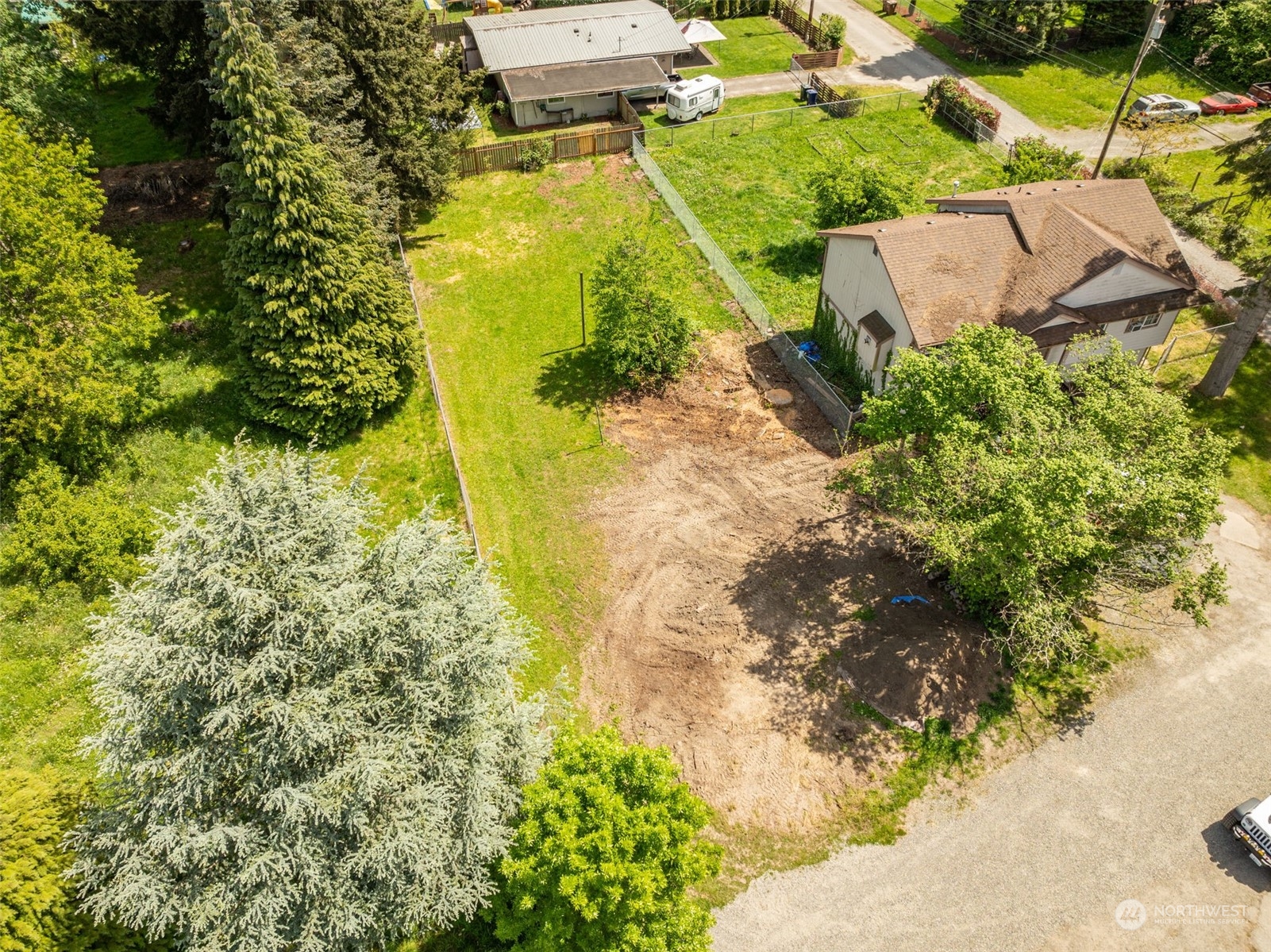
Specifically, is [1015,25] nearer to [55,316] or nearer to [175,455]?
[175,455]

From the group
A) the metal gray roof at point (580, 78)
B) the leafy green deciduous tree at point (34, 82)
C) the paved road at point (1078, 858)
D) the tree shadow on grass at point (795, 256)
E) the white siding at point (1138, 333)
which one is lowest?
the paved road at point (1078, 858)

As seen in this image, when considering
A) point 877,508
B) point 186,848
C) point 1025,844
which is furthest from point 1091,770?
point 186,848

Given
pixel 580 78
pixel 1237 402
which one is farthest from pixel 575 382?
pixel 1237 402

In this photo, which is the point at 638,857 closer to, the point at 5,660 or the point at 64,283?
the point at 5,660

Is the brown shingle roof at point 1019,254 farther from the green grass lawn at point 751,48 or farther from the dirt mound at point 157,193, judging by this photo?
the dirt mound at point 157,193

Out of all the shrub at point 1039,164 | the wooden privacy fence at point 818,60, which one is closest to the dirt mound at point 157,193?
the wooden privacy fence at point 818,60

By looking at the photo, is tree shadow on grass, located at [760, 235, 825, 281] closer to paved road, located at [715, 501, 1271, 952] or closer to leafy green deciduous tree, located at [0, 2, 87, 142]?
paved road, located at [715, 501, 1271, 952]
